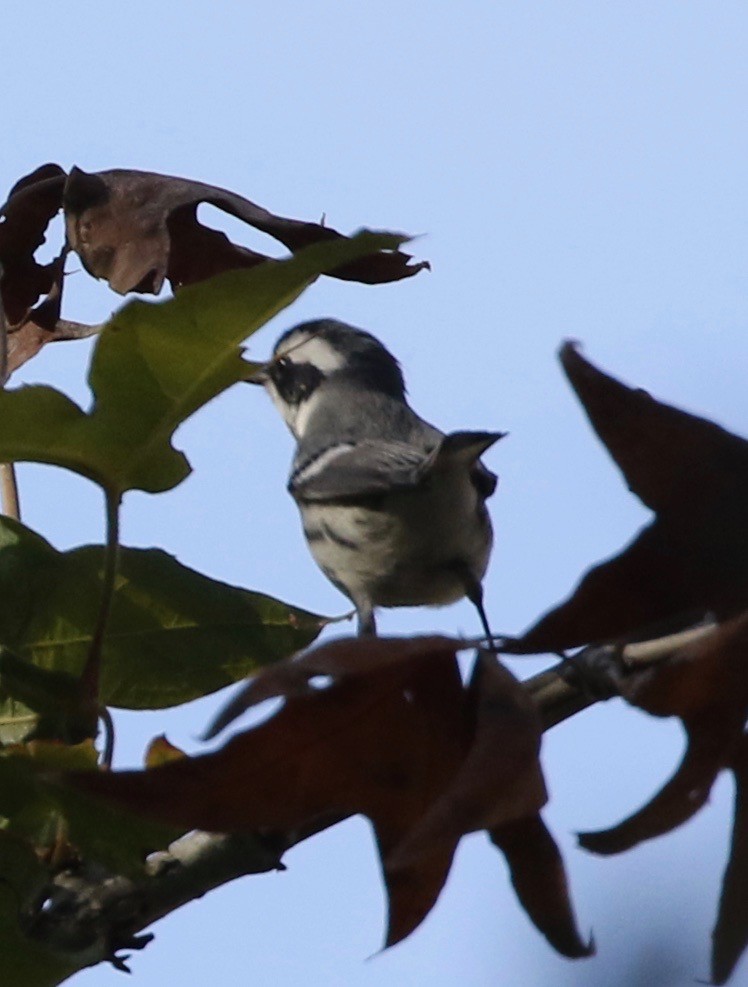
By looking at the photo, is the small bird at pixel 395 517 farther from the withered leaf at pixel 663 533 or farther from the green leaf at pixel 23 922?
the withered leaf at pixel 663 533

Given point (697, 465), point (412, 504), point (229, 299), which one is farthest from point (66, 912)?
point (412, 504)

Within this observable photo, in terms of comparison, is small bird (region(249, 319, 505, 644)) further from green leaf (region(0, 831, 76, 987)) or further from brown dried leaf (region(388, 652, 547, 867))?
brown dried leaf (region(388, 652, 547, 867))

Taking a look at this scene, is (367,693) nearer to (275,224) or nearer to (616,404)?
(616,404)

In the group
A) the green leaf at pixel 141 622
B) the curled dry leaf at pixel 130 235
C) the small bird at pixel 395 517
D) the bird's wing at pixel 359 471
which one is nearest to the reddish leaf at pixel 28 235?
the curled dry leaf at pixel 130 235

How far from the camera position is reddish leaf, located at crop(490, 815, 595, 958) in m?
0.77

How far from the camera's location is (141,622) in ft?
3.79

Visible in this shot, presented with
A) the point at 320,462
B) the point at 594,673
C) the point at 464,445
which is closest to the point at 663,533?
the point at 594,673

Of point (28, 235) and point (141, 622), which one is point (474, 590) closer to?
point (28, 235)

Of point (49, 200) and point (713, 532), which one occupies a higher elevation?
point (49, 200)

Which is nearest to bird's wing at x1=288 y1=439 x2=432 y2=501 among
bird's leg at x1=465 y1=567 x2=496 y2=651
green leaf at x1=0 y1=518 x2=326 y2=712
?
bird's leg at x1=465 y1=567 x2=496 y2=651

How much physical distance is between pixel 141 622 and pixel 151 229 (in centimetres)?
38

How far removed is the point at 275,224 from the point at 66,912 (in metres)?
0.62

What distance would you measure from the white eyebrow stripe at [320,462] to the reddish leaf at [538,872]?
6.56 ft

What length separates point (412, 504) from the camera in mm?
2551
